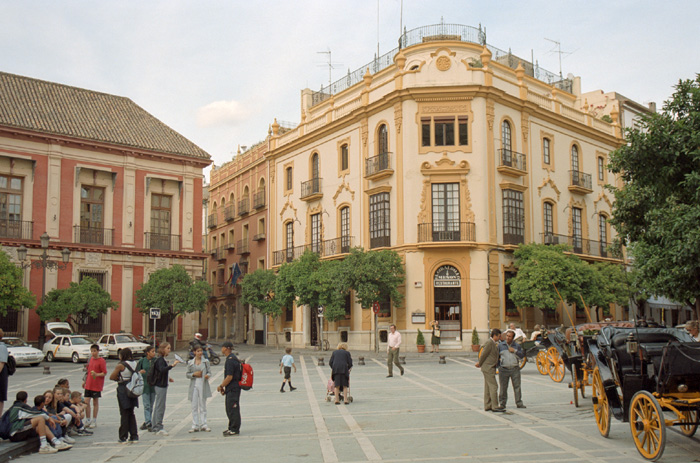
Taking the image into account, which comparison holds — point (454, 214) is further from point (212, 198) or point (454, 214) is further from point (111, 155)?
point (212, 198)

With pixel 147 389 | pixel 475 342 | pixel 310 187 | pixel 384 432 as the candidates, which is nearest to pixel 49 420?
pixel 147 389

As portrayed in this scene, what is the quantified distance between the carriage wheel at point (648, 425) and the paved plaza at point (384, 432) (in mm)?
266

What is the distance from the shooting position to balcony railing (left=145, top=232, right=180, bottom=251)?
40.5 meters

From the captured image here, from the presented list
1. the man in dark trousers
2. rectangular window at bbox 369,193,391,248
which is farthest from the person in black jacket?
rectangular window at bbox 369,193,391,248

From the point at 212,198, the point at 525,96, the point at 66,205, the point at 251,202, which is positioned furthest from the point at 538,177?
the point at 212,198

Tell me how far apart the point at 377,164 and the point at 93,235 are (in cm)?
1590

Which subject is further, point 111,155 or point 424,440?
point 111,155

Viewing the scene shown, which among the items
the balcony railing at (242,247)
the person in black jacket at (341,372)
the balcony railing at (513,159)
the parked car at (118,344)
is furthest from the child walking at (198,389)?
the balcony railing at (242,247)

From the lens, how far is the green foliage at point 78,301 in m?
34.5

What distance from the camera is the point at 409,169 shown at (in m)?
36.1

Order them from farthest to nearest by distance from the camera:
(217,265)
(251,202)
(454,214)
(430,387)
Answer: (217,265) → (251,202) → (454,214) → (430,387)

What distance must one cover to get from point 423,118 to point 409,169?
2.71m

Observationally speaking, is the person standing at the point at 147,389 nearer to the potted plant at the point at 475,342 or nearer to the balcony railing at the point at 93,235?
the potted plant at the point at 475,342

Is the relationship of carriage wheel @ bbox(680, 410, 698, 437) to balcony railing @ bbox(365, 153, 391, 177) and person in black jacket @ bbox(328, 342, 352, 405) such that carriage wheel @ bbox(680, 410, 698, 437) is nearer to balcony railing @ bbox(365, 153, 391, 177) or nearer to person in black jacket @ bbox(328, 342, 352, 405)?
person in black jacket @ bbox(328, 342, 352, 405)
